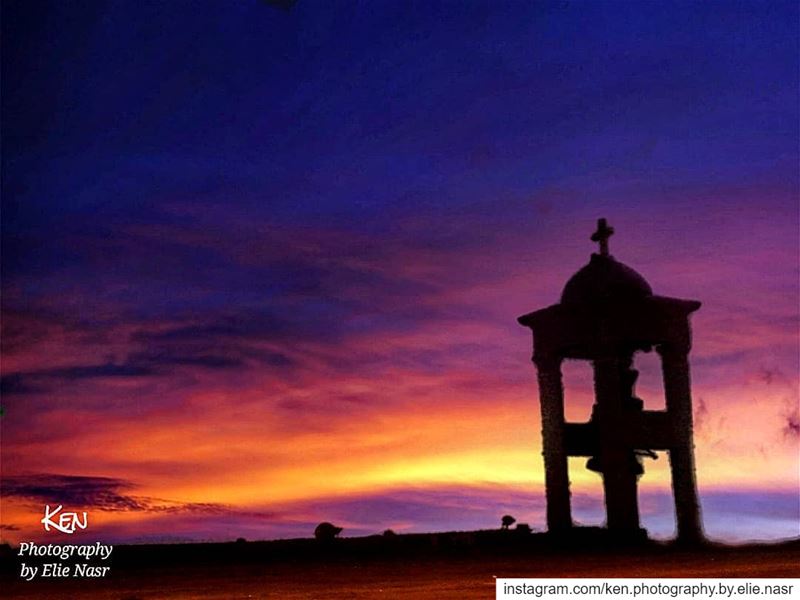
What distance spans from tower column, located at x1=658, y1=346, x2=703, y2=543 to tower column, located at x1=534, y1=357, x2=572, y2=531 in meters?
2.50

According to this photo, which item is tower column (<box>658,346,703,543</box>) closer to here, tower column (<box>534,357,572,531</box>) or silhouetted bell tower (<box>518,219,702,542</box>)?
silhouetted bell tower (<box>518,219,702,542</box>)

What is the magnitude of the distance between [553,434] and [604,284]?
12.5ft

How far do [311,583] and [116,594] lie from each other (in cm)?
174

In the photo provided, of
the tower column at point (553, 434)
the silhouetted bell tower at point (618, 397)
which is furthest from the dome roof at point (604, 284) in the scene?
the tower column at point (553, 434)

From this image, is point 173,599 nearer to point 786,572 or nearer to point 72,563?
point 72,563

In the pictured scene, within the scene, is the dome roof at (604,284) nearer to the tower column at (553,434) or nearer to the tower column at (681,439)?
the tower column at (681,439)

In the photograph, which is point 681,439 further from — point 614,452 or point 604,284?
point 604,284

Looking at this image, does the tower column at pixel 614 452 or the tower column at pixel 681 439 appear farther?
the tower column at pixel 681 439

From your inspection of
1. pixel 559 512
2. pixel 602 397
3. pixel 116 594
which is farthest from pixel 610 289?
pixel 116 594

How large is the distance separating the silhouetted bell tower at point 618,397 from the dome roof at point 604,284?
32 mm

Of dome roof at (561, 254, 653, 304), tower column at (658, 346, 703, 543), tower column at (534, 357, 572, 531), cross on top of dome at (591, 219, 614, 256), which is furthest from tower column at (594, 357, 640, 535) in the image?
cross on top of dome at (591, 219, 614, 256)

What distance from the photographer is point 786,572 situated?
25.0 feet

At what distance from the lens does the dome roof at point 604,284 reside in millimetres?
20688

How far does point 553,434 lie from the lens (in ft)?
69.4
